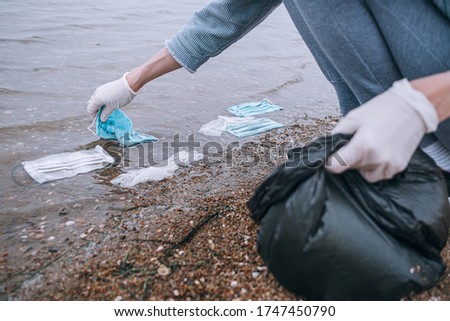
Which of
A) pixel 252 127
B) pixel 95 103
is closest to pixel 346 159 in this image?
pixel 95 103

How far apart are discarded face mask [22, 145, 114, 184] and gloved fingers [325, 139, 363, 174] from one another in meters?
1.40

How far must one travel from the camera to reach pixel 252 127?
2668mm

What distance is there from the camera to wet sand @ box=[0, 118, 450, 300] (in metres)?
1.20

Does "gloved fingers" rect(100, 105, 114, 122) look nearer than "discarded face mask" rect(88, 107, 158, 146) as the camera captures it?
Yes

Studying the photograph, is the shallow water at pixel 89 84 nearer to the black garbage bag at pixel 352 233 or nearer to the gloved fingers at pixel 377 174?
the black garbage bag at pixel 352 233

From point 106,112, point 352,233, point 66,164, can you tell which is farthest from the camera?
point 106,112

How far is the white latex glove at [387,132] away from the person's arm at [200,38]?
100 centimetres

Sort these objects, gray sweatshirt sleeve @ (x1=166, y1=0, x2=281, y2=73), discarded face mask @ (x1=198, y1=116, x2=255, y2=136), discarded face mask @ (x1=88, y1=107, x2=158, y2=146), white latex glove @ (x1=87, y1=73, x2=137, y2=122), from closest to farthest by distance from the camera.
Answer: gray sweatshirt sleeve @ (x1=166, y1=0, x2=281, y2=73), white latex glove @ (x1=87, y1=73, x2=137, y2=122), discarded face mask @ (x1=88, y1=107, x2=158, y2=146), discarded face mask @ (x1=198, y1=116, x2=255, y2=136)

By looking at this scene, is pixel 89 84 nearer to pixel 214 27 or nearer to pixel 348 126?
pixel 214 27

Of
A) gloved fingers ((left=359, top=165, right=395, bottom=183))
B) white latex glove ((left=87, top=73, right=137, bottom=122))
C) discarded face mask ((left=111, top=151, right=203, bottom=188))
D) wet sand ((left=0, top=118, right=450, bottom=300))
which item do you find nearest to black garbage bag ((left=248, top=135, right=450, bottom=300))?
gloved fingers ((left=359, top=165, right=395, bottom=183))

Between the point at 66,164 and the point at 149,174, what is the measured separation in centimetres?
47

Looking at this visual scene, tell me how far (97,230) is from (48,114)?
1486mm

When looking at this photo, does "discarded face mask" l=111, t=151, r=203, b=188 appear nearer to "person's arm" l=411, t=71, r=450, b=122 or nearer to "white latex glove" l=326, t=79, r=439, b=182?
"white latex glove" l=326, t=79, r=439, b=182

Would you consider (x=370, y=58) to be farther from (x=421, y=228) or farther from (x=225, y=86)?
(x=225, y=86)
